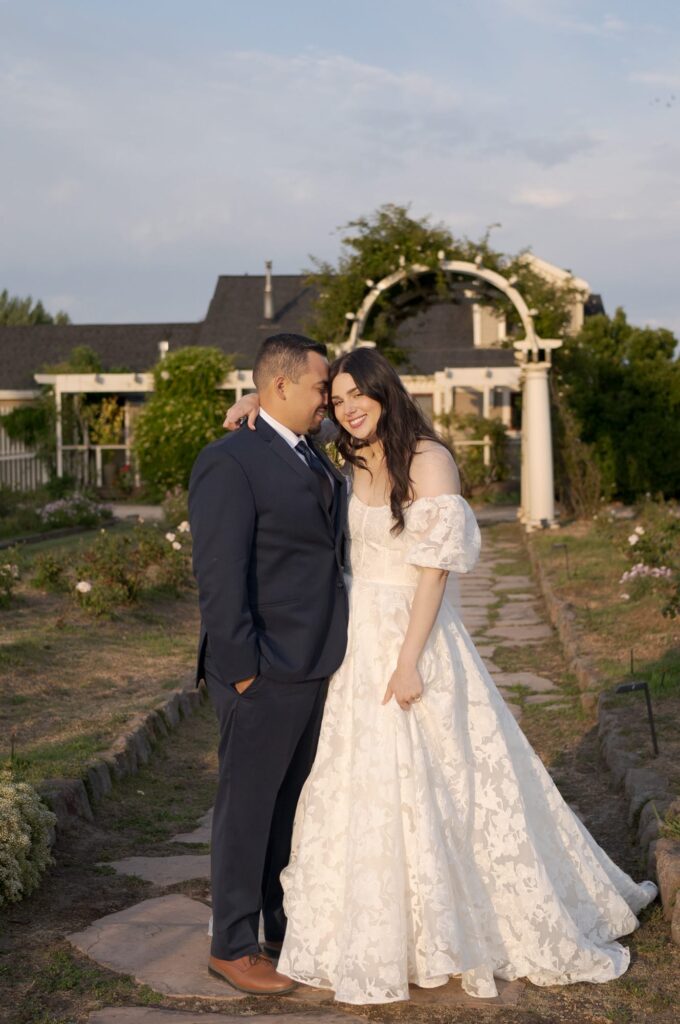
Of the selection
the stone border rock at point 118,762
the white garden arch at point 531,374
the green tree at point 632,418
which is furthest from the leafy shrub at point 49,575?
the green tree at point 632,418

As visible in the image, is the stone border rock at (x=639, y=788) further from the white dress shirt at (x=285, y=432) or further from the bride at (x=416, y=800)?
the white dress shirt at (x=285, y=432)

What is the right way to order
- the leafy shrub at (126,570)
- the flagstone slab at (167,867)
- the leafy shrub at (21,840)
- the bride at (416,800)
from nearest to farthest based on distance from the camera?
the bride at (416,800) → the leafy shrub at (21,840) → the flagstone slab at (167,867) → the leafy shrub at (126,570)

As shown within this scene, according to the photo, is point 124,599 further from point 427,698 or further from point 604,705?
point 427,698

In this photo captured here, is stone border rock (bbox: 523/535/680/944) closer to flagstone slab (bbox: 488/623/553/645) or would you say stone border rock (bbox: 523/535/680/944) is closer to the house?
flagstone slab (bbox: 488/623/553/645)

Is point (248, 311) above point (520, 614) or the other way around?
above

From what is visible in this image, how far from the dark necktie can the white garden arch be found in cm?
1221

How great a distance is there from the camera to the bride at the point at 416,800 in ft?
10.9

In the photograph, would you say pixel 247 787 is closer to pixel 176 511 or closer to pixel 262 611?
pixel 262 611

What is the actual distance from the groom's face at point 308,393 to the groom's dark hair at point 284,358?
17mm

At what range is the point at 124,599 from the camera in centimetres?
962

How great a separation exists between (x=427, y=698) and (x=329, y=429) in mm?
913

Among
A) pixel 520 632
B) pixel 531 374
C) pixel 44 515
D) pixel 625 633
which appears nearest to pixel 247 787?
pixel 625 633

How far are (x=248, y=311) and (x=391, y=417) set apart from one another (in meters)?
28.9

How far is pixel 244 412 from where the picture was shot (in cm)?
368
